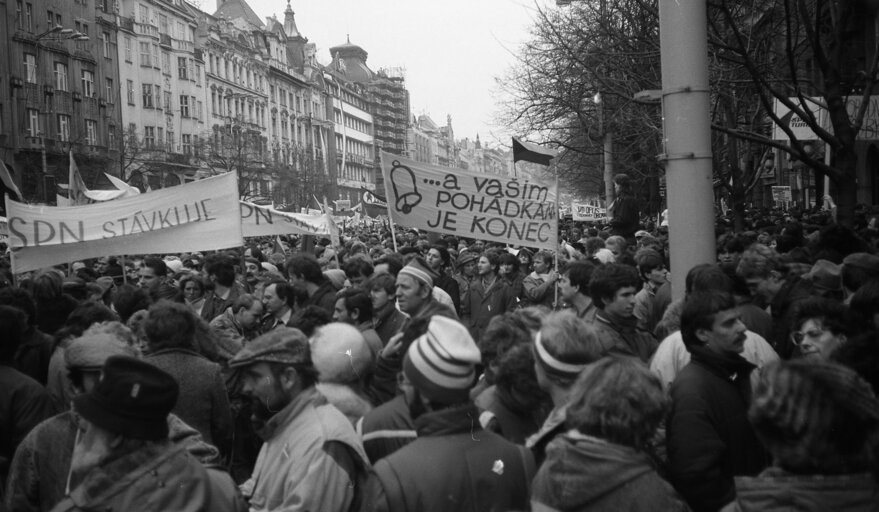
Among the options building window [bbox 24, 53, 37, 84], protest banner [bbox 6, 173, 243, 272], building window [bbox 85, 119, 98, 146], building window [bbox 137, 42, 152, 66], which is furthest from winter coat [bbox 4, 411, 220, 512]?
building window [bbox 137, 42, 152, 66]

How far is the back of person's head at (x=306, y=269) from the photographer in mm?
8688

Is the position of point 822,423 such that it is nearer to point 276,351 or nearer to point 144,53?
point 276,351

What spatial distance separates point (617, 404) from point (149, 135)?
7293 centimetres

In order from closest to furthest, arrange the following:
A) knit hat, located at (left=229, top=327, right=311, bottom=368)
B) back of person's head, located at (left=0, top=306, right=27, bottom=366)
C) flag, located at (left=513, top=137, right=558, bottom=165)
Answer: knit hat, located at (left=229, top=327, right=311, bottom=368) < back of person's head, located at (left=0, top=306, right=27, bottom=366) < flag, located at (left=513, top=137, right=558, bottom=165)

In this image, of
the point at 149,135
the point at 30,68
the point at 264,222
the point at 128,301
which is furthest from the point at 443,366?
the point at 149,135

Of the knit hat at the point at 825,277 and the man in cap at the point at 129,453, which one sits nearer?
the man in cap at the point at 129,453

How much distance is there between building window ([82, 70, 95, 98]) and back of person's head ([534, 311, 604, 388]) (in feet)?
207

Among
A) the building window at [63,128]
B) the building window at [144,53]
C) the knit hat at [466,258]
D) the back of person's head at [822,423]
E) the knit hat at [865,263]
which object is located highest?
the building window at [144,53]

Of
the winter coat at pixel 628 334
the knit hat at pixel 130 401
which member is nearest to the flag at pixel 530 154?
the winter coat at pixel 628 334

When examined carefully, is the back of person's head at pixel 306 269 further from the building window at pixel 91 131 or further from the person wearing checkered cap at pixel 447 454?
A: the building window at pixel 91 131

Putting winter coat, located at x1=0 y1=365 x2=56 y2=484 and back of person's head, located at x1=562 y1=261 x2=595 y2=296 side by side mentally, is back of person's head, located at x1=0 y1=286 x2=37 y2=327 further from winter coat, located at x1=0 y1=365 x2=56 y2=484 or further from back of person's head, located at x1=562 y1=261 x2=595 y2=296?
back of person's head, located at x1=562 y1=261 x2=595 y2=296

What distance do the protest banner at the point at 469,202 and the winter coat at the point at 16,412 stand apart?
548cm

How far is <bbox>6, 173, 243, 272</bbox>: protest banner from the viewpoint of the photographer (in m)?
10.3

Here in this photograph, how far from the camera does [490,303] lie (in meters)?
10.8
